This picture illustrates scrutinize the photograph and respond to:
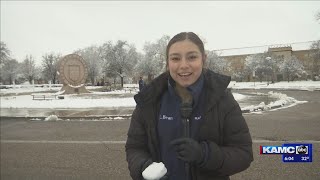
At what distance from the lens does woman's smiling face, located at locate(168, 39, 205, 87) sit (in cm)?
189

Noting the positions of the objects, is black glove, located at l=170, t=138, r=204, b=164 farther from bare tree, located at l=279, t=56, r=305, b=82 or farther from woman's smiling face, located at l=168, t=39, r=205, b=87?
bare tree, located at l=279, t=56, r=305, b=82

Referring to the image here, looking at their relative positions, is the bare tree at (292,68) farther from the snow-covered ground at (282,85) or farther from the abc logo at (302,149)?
the abc logo at (302,149)

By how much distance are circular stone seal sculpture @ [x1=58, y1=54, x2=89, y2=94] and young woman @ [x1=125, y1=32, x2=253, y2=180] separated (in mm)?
25132

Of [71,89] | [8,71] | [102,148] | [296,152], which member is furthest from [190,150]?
[71,89]

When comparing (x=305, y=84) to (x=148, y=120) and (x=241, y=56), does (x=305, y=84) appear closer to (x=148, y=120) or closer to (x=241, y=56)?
(x=241, y=56)

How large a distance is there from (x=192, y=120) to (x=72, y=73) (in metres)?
26.5

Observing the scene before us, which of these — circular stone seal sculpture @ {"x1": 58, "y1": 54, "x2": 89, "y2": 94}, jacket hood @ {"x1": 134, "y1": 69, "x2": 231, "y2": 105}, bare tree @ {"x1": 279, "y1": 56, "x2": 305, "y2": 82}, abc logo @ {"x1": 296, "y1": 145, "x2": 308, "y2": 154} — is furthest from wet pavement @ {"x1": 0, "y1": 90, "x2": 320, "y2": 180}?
circular stone seal sculpture @ {"x1": 58, "y1": 54, "x2": 89, "y2": 94}

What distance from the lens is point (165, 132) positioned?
200 cm

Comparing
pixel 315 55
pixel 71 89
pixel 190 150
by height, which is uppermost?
pixel 315 55

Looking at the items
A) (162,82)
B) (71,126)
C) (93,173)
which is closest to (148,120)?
(162,82)

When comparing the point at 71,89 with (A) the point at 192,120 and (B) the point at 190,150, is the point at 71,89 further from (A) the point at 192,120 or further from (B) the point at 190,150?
(B) the point at 190,150

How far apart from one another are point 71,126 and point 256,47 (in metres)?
7.32

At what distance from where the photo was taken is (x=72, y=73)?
2712 cm

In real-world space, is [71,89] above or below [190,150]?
below
